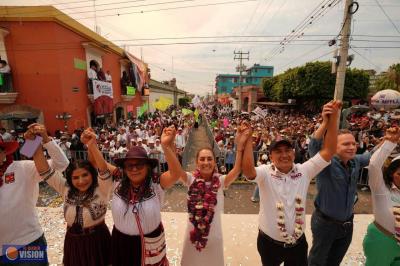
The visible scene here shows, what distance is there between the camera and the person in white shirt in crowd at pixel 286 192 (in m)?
2.04

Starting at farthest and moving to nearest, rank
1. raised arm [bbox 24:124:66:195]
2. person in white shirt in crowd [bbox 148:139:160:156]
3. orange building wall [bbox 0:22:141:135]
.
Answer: orange building wall [bbox 0:22:141:135] < person in white shirt in crowd [bbox 148:139:160:156] < raised arm [bbox 24:124:66:195]

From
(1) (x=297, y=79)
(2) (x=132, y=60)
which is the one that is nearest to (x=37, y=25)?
(2) (x=132, y=60)

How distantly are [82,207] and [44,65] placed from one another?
11282 millimetres

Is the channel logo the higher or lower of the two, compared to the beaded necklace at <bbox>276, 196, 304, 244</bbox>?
lower

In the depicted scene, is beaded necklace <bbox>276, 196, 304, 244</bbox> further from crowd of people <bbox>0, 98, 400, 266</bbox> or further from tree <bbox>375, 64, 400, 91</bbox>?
tree <bbox>375, 64, 400, 91</bbox>

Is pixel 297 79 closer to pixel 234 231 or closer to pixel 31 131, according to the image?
pixel 234 231

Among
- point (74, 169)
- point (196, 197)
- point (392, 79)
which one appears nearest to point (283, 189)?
point (196, 197)

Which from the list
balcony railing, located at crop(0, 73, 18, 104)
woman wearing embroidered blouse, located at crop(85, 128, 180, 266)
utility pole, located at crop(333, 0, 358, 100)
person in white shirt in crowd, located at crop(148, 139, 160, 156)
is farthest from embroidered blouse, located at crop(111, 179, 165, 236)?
balcony railing, located at crop(0, 73, 18, 104)

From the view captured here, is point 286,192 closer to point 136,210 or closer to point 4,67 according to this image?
point 136,210

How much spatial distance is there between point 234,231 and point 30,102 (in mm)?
11554

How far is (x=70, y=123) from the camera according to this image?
1144 cm

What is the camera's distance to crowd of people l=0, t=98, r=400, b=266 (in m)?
2.00

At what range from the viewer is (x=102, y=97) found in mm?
13625

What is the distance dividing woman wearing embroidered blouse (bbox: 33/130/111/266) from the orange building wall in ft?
34.1
